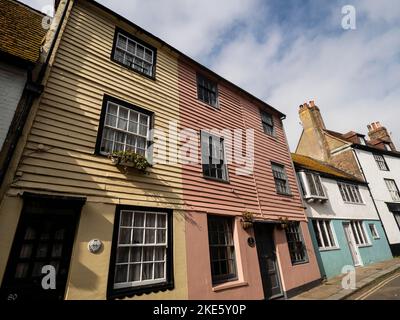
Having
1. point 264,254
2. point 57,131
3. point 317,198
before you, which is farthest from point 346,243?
point 57,131

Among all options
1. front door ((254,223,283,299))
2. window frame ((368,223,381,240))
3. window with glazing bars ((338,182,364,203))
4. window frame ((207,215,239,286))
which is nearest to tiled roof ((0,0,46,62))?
window frame ((207,215,239,286))

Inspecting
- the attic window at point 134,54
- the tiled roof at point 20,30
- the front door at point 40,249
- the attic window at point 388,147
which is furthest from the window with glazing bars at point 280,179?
the attic window at point 388,147

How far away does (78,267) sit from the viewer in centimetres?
442

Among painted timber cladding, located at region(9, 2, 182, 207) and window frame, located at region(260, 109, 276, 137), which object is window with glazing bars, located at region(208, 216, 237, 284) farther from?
window frame, located at region(260, 109, 276, 137)

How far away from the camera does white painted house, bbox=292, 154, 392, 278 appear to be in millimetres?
12078

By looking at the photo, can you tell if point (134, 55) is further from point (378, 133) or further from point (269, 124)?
point (378, 133)

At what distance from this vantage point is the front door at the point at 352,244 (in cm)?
1383

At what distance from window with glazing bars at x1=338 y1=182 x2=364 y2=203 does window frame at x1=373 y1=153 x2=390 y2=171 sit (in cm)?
587

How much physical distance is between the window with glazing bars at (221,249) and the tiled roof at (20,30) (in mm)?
7191
